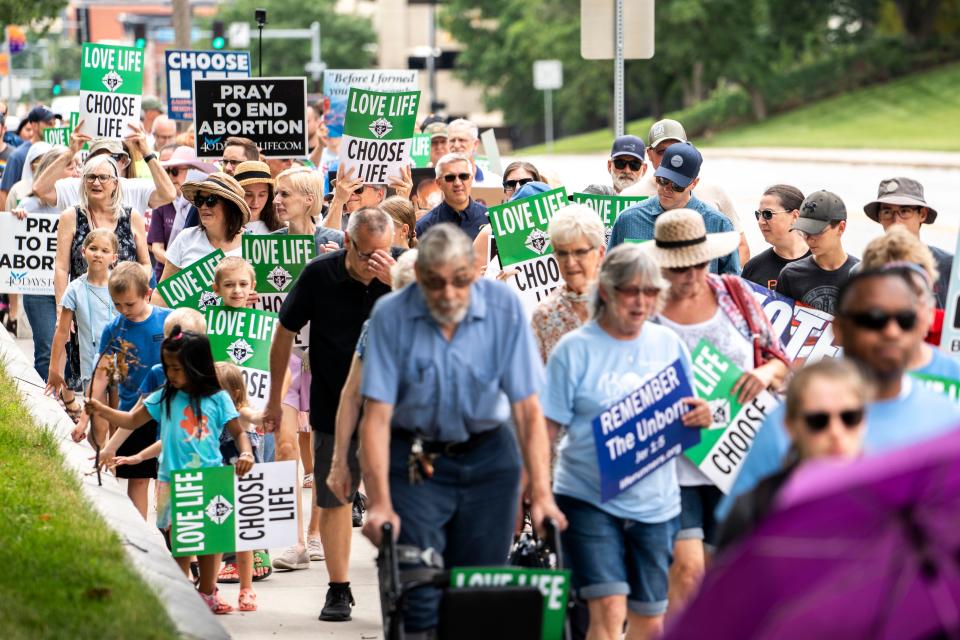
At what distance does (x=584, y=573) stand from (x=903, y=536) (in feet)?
10.1

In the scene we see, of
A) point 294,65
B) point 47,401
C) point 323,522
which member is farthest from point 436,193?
point 294,65

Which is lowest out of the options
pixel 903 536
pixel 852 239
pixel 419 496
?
pixel 852 239

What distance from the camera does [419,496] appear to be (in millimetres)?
6582

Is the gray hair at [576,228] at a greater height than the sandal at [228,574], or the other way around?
the gray hair at [576,228]

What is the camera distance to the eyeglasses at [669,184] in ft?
33.3

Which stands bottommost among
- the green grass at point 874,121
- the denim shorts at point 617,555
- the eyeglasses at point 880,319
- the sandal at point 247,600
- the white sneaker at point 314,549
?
the green grass at point 874,121

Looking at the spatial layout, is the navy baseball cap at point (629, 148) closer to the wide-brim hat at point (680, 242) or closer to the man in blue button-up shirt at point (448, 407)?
the wide-brim hat at point (680, 242)

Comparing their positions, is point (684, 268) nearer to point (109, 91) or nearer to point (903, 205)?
point (903, 205)

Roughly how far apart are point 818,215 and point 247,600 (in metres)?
3.45

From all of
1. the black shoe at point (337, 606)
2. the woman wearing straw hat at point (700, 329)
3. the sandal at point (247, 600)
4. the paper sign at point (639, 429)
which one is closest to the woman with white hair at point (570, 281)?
the woman wearing straw hat at point (700, 329)

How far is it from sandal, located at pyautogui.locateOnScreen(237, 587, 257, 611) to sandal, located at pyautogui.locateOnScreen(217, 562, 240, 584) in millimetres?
570

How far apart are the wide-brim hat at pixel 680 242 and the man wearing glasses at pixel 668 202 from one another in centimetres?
234

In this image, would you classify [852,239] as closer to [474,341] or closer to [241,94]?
[241,94]

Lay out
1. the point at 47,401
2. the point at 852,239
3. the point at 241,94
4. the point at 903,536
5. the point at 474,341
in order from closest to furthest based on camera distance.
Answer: the point at 903,536
the point at 474,341
the point at 47,401
the point at 241,94
the point at 852,239
